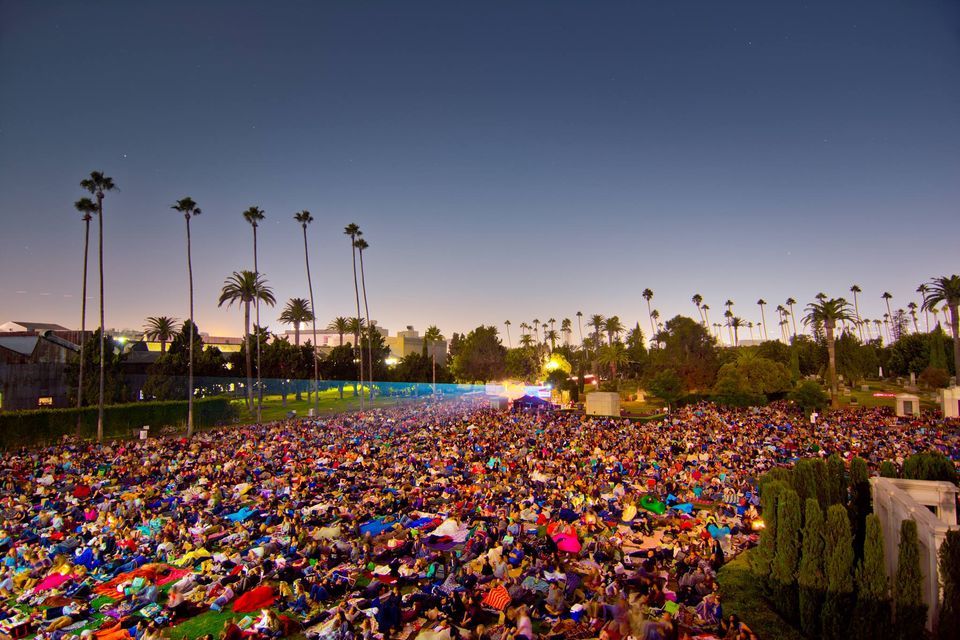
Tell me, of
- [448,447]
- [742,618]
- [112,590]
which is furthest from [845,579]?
[448,447]

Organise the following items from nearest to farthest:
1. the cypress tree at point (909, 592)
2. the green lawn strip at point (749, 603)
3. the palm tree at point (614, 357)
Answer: the cypress tree at point (909, 592) < the green lawn strip at point (749, 603) < the palm tree at point (614, 357)

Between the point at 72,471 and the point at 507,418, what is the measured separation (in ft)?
85.8

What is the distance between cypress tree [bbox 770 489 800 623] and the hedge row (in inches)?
1581

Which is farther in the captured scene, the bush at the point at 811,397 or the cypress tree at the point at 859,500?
the bush at the point at 811,397

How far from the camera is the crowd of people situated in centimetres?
996

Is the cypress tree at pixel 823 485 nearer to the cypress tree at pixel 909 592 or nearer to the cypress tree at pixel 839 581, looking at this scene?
the cypress tree at pixel 839 581

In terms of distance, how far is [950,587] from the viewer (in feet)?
25.1

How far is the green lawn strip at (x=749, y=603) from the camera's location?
9648 mm

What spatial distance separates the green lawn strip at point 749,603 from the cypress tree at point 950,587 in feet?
7.35

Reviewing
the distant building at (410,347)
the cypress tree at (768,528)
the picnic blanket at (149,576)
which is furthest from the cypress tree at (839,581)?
the distant building at (410,347)

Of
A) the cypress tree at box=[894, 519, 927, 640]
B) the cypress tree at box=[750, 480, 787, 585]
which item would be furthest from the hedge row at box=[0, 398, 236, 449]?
the cypress tree at box=[894, 519, 927, 640]

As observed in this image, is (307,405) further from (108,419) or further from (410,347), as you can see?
(410,347)

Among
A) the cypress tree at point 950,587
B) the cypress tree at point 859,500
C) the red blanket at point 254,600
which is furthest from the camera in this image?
the cypress tree at point 859,500

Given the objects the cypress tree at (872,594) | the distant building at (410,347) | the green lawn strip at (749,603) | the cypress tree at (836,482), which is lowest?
the green lawn strip at (749,603)
